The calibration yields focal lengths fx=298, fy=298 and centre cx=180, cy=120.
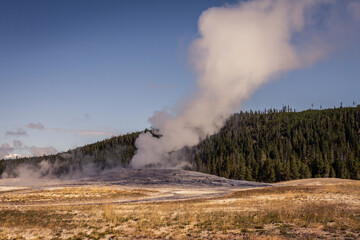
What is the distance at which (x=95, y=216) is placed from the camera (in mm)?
27312

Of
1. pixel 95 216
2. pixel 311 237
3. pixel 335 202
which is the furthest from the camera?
pixel 335 202

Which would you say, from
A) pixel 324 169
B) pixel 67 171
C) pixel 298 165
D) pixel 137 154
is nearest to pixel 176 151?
pixel 137 154

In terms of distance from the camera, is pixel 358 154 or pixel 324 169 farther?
pixel 358 154

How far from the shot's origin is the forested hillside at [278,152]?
104 meters

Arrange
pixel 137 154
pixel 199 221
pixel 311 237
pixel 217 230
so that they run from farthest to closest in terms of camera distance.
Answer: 1. pixel 137 154
2. pixel 199 221
3. pixel 217 230
4. pixel 311 237

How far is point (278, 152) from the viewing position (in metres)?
151

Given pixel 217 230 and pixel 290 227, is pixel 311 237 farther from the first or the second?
pixel 217 230

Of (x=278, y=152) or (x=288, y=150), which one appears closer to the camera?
(x=288, y=150)

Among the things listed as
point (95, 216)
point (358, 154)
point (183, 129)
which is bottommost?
point (95, 216)

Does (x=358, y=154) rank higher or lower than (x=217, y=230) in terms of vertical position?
higher

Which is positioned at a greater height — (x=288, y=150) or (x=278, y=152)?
(x=288, y=150)

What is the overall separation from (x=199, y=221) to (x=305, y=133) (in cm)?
15933

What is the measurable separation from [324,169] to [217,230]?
9527 centimetres

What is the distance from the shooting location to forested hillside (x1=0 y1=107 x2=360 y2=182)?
104 meters
